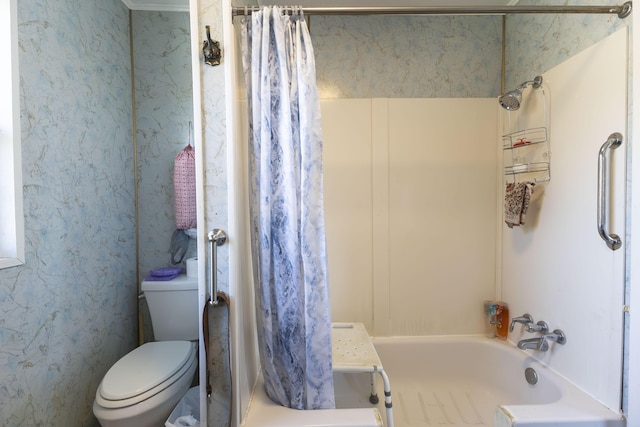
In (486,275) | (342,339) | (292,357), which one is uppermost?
(486,275)

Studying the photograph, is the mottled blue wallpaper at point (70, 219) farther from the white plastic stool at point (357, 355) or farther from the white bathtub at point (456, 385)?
the white plastic stool at point (357, 355)

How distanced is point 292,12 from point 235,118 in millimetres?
466

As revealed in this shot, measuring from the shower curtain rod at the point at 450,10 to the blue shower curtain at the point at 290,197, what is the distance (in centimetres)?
6

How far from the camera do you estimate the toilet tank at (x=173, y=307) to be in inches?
49.0

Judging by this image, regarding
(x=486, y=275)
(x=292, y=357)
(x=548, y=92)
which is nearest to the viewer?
(x=292, y=357)

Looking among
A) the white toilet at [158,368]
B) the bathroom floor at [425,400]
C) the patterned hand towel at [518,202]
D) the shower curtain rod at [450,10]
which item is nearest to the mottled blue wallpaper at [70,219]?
the white toilet at [158,368]

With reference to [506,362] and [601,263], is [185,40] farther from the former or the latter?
[506,362]

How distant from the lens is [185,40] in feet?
3.68

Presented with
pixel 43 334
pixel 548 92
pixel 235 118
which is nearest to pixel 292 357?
pixel 235 118

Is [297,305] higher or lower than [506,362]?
higher

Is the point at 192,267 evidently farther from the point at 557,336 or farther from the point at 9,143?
the point at 557,336

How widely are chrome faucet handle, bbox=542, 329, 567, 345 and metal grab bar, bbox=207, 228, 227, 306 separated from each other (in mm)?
1513

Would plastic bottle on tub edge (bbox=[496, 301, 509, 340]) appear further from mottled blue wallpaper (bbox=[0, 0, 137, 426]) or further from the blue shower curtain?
mottled blue wallpaper (bbox=[0, 0, 137, 426])

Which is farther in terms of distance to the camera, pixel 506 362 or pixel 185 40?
pixel 506 362
